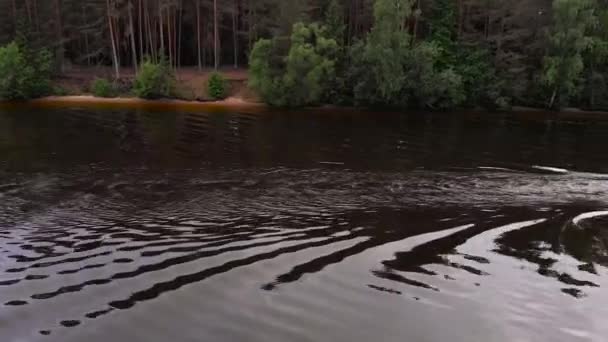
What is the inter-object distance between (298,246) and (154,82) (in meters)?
39.5

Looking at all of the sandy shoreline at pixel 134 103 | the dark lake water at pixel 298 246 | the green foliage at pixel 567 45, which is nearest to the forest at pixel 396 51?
the green foliage at pixel 567 45

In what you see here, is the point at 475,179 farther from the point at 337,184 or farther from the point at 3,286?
the point at 3,286

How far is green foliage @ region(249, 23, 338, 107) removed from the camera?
4497 centimetres

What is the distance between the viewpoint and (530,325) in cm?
848

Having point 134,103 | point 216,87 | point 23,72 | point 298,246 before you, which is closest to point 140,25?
point 134,103

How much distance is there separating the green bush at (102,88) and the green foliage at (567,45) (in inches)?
1513

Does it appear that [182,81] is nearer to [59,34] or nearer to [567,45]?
[59,34]

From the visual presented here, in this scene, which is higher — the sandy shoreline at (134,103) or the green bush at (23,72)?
the green bush at (23,72)

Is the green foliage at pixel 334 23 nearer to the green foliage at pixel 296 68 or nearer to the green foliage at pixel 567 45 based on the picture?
the green foliage at pixel 296 68

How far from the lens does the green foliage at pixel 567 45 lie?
42.6 metres

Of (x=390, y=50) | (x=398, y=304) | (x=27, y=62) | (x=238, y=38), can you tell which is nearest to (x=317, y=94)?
(x=390, y=50)

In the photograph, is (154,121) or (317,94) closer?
(154,121)

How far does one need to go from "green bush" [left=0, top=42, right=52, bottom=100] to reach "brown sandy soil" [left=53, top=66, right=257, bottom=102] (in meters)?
2.14

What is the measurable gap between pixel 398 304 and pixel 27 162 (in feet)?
58.1
